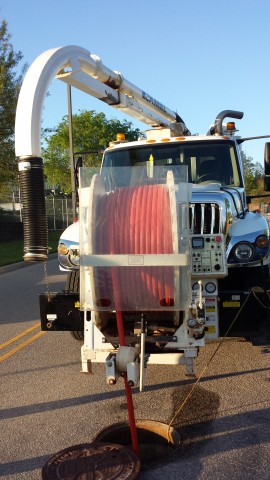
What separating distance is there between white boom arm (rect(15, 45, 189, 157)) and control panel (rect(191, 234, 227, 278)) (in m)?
1.77

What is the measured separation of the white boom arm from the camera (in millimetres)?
4535

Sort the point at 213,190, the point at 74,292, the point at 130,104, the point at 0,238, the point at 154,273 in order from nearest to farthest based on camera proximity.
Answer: the point at 154,273, the point at 74,292, the point at 213,190, the point at 130,104, the point at 0,238

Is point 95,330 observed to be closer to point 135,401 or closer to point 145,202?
point 135,401

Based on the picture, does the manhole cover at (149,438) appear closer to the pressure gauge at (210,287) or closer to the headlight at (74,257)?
the pressure gauge at (210,287)

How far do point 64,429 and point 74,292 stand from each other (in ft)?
4.99

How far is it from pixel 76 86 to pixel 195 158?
187 cm

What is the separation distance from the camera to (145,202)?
14.3 feet

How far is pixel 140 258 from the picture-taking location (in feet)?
13.8

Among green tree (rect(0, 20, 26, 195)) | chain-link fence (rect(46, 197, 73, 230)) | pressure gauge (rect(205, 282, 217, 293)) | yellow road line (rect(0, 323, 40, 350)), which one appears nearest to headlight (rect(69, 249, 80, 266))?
pressure gauge (rect(205, 282, 217, 293))

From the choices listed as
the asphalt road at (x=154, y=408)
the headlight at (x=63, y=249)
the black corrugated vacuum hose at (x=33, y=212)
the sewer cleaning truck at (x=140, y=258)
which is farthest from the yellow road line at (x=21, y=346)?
the black corrugated vacuum hose at (x=33, y=212)

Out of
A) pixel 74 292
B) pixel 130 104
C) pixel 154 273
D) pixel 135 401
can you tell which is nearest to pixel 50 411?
pixel 135 401

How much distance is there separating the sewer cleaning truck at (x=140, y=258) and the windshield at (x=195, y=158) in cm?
115

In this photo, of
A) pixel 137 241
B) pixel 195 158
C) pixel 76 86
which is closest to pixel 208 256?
pixel 137 241

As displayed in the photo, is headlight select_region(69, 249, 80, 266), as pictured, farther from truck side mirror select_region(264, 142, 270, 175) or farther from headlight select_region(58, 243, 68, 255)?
truck side mirror select_region(264, 142, 270, 175)
